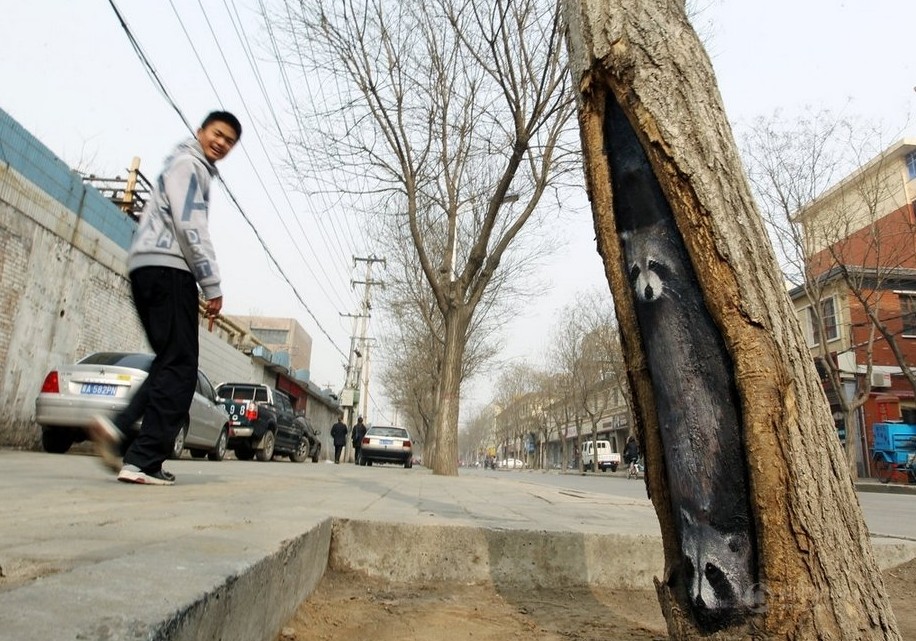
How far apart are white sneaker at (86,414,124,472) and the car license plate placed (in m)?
4.88

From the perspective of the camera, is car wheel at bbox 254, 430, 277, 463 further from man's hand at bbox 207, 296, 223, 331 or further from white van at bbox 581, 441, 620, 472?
white van at bbox 581, 441, 620, 472

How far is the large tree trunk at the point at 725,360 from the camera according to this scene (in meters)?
1.44

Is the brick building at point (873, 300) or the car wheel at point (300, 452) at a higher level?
the brick building at point (873, 300)

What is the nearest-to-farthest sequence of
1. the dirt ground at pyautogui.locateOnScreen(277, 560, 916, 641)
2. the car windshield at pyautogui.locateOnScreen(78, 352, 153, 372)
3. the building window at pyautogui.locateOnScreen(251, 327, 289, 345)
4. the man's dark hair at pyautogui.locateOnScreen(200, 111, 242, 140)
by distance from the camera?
the dirt ground at pyautogui.locateOnScreen(277, 560, 916, 641) → the man's dark hair at pyautogui.locateOnScreen(200, 111, 242, 140) → the car windshield at pyautogui.locateOnScreen(78, 352, 153, 372) → the building window at pyautogui.locateOnScreen(251, 327, 289, 345)

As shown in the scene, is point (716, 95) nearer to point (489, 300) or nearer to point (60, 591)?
point (60, 591)

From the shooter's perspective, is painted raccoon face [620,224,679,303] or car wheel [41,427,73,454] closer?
painted raccoon face [620,224,679,303]

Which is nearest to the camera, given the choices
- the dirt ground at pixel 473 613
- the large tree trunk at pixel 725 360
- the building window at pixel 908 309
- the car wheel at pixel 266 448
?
the large tree trunk at pixel 725 360

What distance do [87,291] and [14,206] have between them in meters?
2.52

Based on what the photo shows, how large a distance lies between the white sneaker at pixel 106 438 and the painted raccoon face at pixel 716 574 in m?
3.23

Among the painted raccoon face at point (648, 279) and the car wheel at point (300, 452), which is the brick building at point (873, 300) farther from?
the painted raccoon face at point (648, 279)

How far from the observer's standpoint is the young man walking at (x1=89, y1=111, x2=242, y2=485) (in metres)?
3.35

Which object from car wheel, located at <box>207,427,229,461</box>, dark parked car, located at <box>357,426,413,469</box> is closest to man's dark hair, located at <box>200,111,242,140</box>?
car wheel, located at <box>207,427,229,461</box>

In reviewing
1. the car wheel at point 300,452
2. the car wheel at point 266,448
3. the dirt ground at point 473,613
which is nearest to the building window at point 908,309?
the car wheel at point 300,452

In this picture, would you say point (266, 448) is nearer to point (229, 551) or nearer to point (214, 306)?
point (214, 306)
